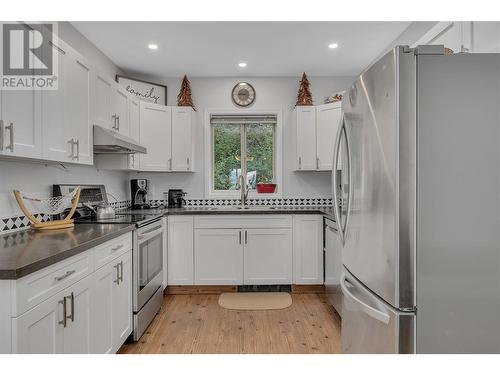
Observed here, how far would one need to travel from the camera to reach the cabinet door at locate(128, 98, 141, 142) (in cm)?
318

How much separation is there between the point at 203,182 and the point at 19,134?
2.45 meters

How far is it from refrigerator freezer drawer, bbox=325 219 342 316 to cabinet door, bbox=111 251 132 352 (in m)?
1.65

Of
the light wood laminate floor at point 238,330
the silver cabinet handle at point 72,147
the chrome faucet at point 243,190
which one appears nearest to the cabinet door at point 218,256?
the light wood laminate floor at point 238,330

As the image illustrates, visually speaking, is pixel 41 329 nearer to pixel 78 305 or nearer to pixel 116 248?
pixel 78 305

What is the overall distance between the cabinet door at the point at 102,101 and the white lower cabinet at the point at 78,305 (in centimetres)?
100

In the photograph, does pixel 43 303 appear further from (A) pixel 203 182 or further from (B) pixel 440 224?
(A) pixel 203 182

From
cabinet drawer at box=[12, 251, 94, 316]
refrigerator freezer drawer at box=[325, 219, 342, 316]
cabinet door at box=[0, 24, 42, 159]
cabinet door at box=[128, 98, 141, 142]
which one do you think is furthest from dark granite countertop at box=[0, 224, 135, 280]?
refrigerator freezer drawer at box=[325, 219, 342, 316]

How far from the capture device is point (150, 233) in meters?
2.65

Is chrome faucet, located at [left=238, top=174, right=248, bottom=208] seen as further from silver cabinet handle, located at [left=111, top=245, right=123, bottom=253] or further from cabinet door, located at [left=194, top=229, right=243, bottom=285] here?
silver cabinet handle, located at [left=111, top=245, right=123, bottom=253]

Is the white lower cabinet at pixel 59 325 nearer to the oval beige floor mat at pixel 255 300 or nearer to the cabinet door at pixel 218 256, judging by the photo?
the oval beige floor mat at pixel 255 300

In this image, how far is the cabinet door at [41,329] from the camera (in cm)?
114

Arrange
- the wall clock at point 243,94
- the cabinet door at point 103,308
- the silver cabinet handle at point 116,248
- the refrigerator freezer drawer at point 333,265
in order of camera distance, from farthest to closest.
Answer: the wall clock at point 243,94, the refrigerator freezer drawer at point 333,265, the silver cabinet handle at point 116,248, the cabinet door at point 103,308

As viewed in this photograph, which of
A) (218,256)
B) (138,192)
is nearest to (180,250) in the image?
(218,256)

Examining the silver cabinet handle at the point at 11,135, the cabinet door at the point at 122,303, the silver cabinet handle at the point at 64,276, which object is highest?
the silver cabinet handle at the point at 11,135
